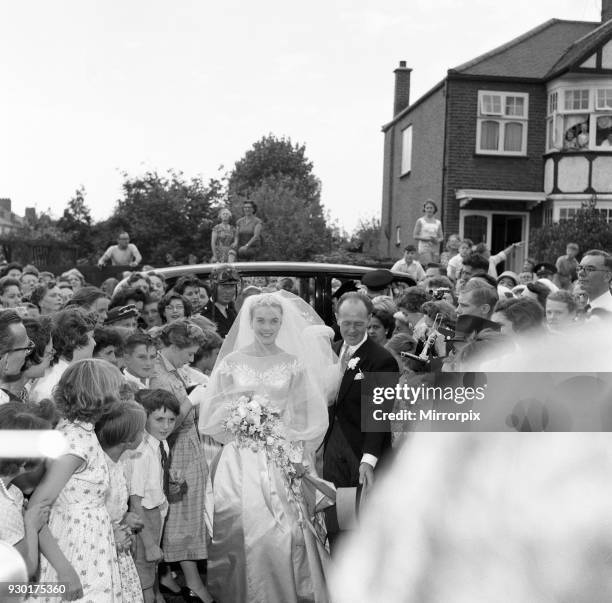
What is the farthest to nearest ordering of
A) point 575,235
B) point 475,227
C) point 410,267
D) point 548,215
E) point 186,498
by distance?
point 475,227
point 548,215
point 575,235
point 410,267
point 186,498

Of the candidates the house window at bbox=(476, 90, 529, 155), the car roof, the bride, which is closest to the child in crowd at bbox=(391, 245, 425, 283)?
the car roof

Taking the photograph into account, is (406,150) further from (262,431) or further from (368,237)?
(262,431)

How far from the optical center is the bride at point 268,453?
497cm

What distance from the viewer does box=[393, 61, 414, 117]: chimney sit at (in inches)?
1272

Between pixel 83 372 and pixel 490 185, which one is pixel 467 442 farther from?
pixel 490 185

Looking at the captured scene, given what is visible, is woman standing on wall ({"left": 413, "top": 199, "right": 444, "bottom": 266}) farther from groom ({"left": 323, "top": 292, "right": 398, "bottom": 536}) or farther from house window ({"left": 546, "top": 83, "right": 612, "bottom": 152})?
groom ({"left": 323, "top": 292, "right": 398, "bottom": 536})

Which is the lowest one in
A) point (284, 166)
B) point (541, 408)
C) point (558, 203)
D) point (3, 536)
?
point (3, 536)

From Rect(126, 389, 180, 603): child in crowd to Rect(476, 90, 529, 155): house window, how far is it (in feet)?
67.9

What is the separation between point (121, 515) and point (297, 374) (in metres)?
1.64

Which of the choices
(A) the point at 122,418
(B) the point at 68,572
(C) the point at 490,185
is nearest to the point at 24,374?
(A) the point at 122,418

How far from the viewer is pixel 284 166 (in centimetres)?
6081

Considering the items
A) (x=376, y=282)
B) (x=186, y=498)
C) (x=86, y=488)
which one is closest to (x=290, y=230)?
(x=376, y=282)

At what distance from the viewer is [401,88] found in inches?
1270

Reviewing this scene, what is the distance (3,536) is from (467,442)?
1.68 m
